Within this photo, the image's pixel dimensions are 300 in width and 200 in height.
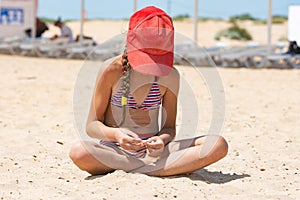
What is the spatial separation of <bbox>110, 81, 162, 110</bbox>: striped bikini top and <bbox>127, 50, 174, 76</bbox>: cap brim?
238mm

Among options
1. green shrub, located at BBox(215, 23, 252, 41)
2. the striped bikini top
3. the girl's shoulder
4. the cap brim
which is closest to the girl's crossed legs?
the striped bikini top

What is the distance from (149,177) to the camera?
3.31m

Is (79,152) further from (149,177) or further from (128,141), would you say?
(149,177)

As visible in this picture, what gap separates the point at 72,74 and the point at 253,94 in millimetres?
3553

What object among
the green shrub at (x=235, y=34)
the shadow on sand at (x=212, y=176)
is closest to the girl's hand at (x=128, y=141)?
the shadow on sand at (x=212, y=176)

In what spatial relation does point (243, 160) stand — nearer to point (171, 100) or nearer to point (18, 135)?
point (171, 100)

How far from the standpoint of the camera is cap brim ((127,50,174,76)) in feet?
10.3

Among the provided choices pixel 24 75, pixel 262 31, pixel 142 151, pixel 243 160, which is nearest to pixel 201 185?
pixel 142 151

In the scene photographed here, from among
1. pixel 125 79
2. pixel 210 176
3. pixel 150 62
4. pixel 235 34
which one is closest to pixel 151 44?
pixel 150 62

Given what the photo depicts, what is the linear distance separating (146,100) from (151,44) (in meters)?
0.40

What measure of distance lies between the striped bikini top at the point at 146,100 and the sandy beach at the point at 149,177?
0.41 m

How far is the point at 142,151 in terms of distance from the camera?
3.44m

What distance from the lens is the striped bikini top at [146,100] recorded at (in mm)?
3393

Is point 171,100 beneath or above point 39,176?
above
